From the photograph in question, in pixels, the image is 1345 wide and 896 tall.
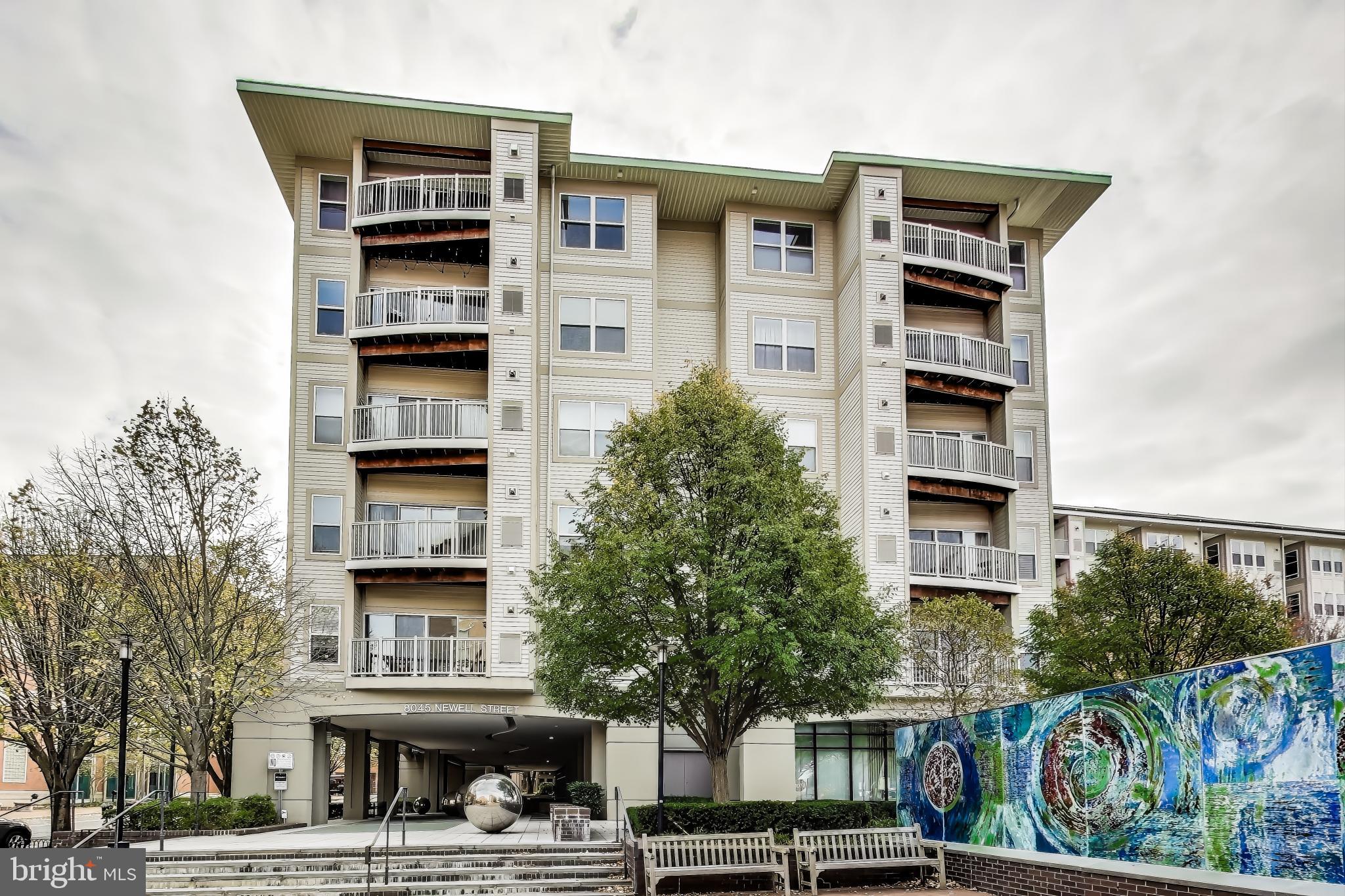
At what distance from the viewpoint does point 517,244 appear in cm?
3216

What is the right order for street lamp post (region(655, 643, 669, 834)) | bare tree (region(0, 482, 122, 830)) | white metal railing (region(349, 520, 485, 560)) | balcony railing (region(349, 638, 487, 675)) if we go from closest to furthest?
street lamp post (region(655, 643, 669, 834)) < bare tree (region(0, 482, 122, 830)) < balcony railing (region(349, 638, 487, 675)) < white metal railing (region(349, 520, 485, 560))

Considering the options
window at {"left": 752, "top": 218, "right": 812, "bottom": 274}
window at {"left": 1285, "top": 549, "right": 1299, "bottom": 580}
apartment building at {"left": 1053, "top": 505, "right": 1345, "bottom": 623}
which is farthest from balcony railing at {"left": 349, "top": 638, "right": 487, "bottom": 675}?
window at {"left": 1285, "top": 549, "right": 1299, "bottom": 580}

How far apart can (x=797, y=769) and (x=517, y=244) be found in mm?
16042

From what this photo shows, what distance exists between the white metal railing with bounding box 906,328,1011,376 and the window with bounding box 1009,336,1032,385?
5.34 feet

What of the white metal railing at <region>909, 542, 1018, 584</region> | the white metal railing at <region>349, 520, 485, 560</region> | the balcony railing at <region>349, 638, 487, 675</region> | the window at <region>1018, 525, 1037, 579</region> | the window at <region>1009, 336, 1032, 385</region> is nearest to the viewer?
the balcony railing at <region>349, 638, 487, 675</region>

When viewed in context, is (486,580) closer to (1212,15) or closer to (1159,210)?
(1159,210)

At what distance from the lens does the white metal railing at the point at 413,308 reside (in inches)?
1264

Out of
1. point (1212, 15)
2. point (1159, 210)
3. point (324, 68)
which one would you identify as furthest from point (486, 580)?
point (1212, 15)

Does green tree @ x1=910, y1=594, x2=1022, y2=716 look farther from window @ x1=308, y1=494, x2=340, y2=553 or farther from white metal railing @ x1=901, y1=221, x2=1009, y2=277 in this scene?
window @ x1=308, y1=494, x2=340, y2=553

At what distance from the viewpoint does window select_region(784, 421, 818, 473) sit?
112ft

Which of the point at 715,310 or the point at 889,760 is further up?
the point at 715,310

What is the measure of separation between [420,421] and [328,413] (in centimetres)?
279

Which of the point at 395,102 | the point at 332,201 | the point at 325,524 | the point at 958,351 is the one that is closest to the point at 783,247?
the point at 958,351

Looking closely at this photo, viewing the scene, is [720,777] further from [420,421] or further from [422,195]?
[422,195]
